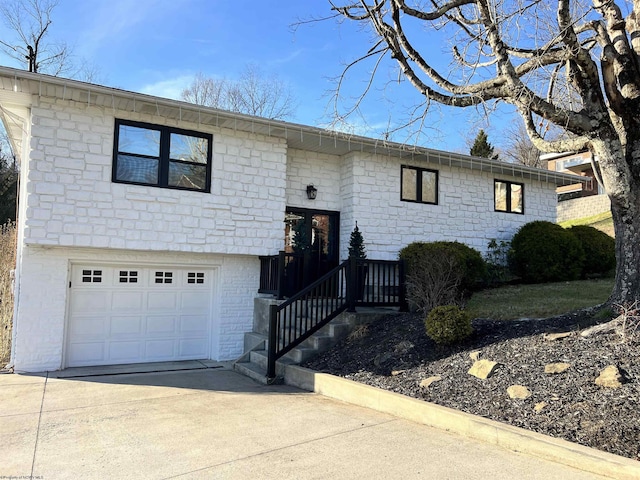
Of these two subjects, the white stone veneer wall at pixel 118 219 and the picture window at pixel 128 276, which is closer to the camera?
the white stone veneer wall at pixel 118 219

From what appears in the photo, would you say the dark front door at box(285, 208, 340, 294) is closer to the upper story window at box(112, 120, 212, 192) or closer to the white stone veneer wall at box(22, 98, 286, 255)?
the white stone veneer wall at box(22, 98, 286, 255)

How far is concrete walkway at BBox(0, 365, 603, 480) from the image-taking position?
13.4ft

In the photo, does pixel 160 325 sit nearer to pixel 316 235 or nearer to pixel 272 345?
pixel 272 345

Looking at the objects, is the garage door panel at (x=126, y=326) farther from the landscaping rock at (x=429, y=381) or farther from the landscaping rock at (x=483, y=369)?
the landscaping rock at (x=483, y=369)

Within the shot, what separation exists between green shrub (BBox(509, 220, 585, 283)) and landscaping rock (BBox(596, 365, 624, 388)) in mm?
7909

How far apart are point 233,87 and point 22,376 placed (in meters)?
20.1

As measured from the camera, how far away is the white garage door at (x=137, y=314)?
29.9ft

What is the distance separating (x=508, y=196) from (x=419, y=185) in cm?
317

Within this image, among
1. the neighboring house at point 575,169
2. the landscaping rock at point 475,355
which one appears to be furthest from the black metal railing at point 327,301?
the neighboring house at point 575,169

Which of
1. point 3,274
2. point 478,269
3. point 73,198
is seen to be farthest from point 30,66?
point 478,269

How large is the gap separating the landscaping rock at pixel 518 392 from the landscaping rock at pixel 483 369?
0.45 m

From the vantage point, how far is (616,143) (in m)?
6.40

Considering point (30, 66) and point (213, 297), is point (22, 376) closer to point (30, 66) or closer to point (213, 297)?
point (213, 297)

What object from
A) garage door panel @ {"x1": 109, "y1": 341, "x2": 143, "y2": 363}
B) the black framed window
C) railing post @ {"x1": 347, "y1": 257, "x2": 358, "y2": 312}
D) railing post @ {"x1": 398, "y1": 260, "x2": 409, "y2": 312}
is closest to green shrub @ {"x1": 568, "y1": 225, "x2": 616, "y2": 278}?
the black framed window
